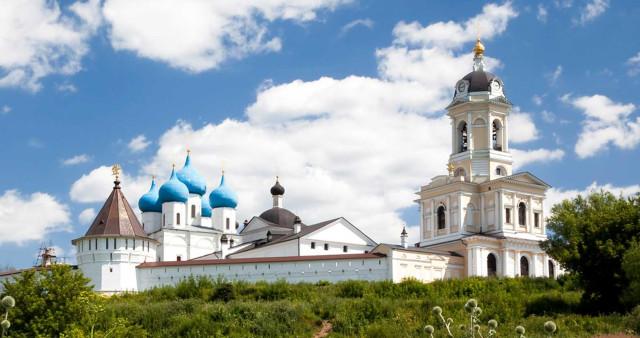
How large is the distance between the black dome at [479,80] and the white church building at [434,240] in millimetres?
56

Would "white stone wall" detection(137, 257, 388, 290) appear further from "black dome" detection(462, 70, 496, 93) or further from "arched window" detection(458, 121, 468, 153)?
"black dome" detection(462, 70, 496, 93)

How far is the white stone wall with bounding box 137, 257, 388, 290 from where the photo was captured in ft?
127

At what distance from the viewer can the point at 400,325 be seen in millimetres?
29781

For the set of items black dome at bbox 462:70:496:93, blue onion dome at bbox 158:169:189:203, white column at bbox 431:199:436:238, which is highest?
black dome at bbox 462:70:496:93

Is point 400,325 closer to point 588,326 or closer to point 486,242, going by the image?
point 588,326

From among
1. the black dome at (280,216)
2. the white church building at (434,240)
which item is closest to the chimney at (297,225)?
the white church building at (434,240)

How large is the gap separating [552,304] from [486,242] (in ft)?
36.0

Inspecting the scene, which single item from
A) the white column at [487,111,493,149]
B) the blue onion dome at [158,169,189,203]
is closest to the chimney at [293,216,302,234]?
the blue onion dome at [158,169,189,203]

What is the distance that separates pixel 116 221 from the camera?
43.5 m

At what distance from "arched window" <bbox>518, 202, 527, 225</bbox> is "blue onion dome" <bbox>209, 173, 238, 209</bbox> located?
19.5 meters

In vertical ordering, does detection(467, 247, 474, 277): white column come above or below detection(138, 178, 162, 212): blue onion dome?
below

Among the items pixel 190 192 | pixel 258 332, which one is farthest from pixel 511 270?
pixel 190 192

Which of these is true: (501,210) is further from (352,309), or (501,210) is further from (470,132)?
(352,309)

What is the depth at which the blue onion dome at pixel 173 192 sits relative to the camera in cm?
5291
